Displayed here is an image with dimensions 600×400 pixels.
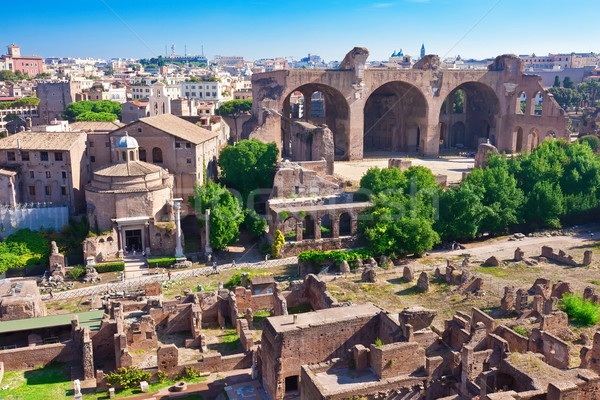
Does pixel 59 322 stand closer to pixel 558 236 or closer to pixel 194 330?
pixel 194 330

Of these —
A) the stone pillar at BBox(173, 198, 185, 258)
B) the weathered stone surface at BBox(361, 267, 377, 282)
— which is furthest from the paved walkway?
the weathered stone surface at BBox(361, 267, 377, 282)

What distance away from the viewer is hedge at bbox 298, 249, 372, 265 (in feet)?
119

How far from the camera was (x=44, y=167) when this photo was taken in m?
40.5

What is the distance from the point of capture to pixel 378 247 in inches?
1451

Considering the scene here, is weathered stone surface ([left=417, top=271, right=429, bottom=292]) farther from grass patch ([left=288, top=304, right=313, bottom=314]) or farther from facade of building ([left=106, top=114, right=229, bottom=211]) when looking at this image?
facade of building ([left=106, top=114, right=229, bottom=211])

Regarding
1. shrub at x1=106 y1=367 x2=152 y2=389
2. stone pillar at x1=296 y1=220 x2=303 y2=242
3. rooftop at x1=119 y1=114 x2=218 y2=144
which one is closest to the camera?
shrub at x1=106 y1=367 x2=152 y2=389

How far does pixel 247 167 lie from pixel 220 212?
7.52 m

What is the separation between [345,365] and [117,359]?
1002 cm

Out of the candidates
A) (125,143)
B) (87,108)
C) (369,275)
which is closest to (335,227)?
(369,275)

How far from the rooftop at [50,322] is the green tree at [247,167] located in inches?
732

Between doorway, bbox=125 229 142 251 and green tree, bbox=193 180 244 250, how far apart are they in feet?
13.6

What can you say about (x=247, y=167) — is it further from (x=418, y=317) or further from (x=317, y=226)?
(x=418, y=317)

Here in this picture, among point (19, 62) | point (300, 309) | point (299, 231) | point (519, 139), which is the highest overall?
point (19, 62)

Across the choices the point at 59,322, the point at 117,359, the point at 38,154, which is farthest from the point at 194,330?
the point at 38,154
